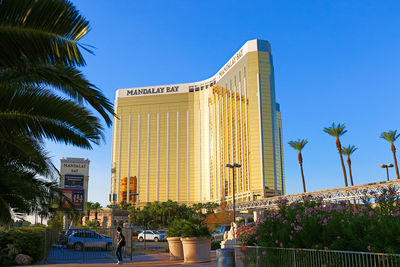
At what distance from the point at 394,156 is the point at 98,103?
69.0 m

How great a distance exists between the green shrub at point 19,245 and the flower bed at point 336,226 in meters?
12.5

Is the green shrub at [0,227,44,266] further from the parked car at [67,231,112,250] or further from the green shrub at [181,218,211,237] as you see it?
the green shrub at [181,218,211,237]

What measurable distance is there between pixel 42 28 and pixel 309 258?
7.96 metres

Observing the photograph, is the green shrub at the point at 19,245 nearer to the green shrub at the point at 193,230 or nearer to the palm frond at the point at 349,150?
the green shrub at the point at 193,230

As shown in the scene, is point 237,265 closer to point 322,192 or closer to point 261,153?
point 322,192

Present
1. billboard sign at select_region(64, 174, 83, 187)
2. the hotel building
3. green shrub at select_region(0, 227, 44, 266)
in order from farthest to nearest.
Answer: the hotel building < billboard sign at select_region(64, 174, 83, 187) < green shrub at select_region(0, 227, 44, 266)

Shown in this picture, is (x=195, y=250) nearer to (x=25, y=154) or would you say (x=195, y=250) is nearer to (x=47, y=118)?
(x=25, y=154)

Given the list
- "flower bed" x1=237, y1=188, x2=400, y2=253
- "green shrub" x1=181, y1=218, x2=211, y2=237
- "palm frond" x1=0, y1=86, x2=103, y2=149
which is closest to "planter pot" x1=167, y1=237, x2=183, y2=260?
"green shrub" x1=181, y1=218, x2=211, y2=237

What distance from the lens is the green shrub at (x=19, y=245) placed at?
19.4 metres

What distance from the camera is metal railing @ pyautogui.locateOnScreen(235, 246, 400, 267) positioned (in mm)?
8245

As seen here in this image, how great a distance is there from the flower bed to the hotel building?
386ft

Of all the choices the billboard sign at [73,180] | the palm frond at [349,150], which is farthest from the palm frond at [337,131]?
the billboard sign at [73,180]

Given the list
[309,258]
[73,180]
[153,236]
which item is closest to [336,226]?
[309,258]

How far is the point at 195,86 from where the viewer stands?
185000mm
